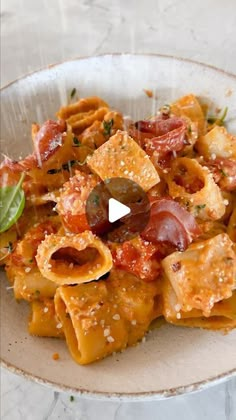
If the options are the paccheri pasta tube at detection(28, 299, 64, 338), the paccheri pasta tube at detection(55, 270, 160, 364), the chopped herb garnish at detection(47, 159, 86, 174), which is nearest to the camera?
the paccheri pasta tube at detection(55, 270, 160, 364)

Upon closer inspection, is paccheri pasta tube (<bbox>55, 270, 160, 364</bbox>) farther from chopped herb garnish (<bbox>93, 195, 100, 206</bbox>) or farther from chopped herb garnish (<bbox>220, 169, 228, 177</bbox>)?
chopped herb garnish (<bbox>220, 169, 228, 177</bbox>)

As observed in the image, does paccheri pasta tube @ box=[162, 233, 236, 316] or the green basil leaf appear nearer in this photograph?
paccheri pasta tube @ box=[162, 233, 236, 316]

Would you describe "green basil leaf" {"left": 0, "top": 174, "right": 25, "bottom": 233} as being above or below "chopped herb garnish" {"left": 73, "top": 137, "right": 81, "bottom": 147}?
below

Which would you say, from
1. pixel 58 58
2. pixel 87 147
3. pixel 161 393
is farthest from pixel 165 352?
pixel 58 58

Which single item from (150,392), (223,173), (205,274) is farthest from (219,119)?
(150,392)

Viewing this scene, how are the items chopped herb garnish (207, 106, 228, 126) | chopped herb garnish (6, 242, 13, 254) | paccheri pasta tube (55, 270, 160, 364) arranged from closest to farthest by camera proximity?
1. paccheri pasta tube (55, 270, 160, 364)
2. chopped herb garnish (6, 242, 13, 254)
3. chopped herb garnish (207, 106, 228, 126)

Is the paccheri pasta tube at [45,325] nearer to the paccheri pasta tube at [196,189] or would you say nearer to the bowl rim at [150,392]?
the bowl rim at [150,392]

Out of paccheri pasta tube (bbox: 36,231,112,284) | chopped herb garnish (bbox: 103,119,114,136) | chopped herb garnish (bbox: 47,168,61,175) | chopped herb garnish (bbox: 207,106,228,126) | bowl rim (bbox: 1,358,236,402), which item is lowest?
bowl rim (bbox: 1,358,236,402)

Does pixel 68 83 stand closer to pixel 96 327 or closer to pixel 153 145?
pixel 153 145
